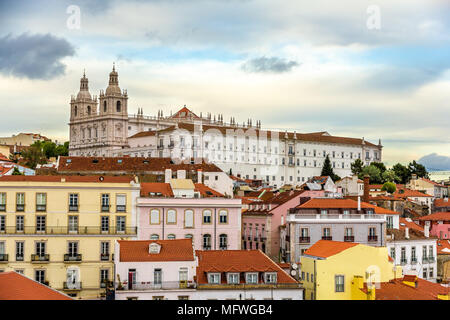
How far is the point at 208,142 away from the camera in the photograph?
139 metres

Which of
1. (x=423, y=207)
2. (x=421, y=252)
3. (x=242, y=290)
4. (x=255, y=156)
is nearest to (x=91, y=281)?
(x=242, y=290)

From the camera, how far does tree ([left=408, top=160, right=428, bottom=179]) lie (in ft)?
449

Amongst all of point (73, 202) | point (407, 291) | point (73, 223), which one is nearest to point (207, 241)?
point (73, 223)

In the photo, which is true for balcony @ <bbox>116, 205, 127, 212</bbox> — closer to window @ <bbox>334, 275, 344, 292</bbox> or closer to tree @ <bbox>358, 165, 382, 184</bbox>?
window @ <bbox>334, 275, 344, 292</bbox>

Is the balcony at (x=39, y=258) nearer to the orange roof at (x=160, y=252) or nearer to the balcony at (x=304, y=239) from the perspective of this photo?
the orange roof at (x=160, y=252)

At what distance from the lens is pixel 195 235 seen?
43156mm

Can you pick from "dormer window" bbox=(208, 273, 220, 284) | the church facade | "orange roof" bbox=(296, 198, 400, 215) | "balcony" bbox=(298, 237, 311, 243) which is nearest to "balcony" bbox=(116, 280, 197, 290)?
"dormer window" bbox=(208, 273, 220, 284)

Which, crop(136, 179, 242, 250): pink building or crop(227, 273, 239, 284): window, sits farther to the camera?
crop(136, 179, 242, 250): pink building

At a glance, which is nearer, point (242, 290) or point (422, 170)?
point (242, 290)

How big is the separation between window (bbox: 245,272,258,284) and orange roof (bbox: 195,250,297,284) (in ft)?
0.62

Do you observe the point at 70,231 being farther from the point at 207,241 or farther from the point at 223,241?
the point at 223,241
